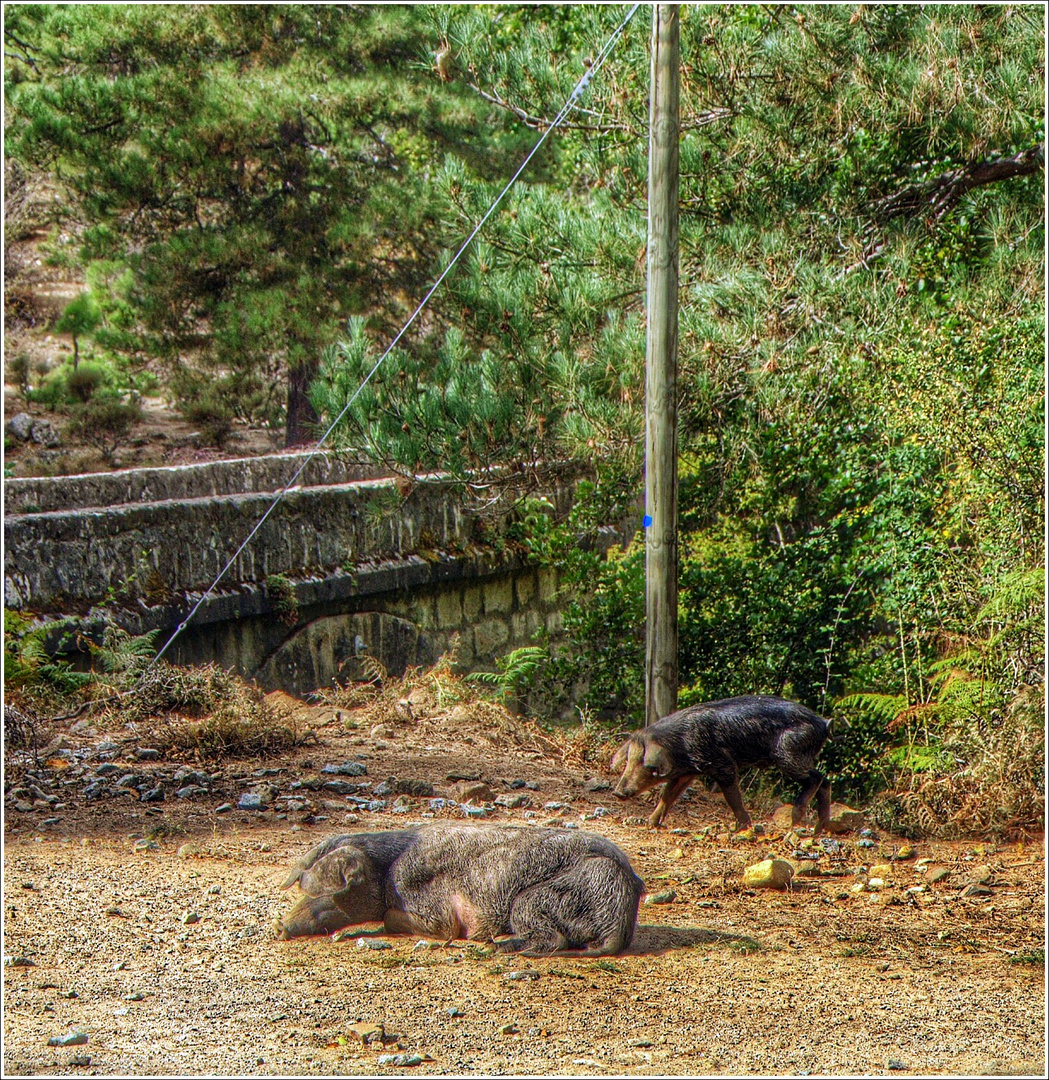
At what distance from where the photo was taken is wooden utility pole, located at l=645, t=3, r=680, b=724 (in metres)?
7.98

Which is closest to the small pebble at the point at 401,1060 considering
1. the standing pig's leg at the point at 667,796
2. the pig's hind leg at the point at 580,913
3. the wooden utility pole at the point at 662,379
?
the pig's hind leg at the point at 580,913

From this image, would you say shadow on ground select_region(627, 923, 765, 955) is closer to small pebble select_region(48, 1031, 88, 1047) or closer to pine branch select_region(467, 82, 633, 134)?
small pebble select_region(48, 1031, 88, 1047)

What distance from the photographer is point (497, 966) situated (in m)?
4.68

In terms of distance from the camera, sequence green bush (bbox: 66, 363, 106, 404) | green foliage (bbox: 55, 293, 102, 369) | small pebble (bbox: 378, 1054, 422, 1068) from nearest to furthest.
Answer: small pebble (bbox: 378, 1054, 422, 1068), green foliage (bbox: 55, 293, 102, 369), green bush (bbox: 66, 363, 106, 404)

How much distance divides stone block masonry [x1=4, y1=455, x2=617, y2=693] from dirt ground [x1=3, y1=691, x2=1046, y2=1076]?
8.07ft

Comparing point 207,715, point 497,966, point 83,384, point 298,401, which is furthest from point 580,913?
point 83,384

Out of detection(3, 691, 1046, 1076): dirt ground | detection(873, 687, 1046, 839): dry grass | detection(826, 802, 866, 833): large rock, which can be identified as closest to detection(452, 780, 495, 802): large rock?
detection(3, 691, 1046, 1076): dirt ground

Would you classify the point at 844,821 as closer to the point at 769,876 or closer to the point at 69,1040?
the point at 769,876

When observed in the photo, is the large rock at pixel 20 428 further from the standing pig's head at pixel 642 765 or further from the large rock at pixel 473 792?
the standing pig's head at pixel 642 765

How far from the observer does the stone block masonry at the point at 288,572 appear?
30.9 ft

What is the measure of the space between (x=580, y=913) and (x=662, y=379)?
13.5 feet

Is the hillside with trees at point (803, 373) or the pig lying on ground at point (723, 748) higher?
the hillside with trees at point (803, 373)

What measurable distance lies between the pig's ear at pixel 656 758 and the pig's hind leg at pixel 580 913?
1769 millimetres

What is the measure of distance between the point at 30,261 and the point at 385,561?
16753 mm
